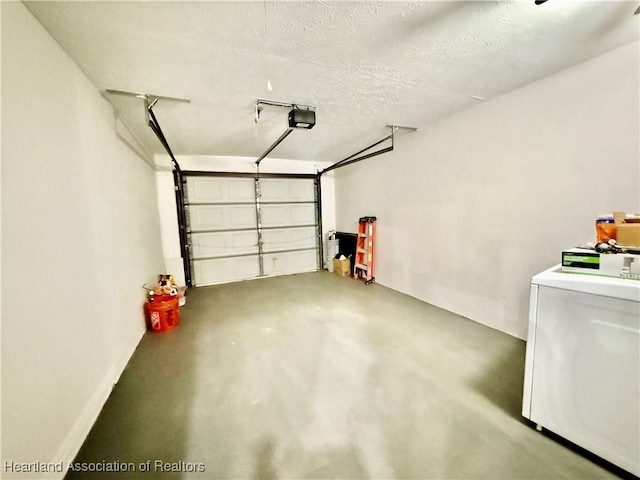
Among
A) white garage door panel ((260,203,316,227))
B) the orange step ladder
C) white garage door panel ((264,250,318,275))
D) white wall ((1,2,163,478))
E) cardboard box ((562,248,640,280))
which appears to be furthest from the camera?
white garage door panel ((264,250,318,275))

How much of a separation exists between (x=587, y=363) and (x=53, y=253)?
9.44ft

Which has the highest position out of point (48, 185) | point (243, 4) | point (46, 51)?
point (243, 4)

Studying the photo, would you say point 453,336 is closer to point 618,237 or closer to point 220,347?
point 618,237

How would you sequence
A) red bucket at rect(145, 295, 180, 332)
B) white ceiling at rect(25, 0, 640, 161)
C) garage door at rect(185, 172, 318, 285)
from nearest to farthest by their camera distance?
white ceiling at rect(25, 0, 640, 161) → red bucket at rect(145, 295, 180, 332) → garage door at rect(185, 172, 318, 285)

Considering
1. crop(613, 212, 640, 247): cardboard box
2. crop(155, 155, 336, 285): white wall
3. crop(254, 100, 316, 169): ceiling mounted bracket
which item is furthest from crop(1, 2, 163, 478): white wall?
crop(613, 212, 640, 247): cardboard box

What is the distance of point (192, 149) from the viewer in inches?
165

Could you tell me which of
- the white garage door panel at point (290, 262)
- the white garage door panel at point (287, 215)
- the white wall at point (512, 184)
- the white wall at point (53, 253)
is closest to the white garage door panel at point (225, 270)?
the white garage door panel at point (290, 262)

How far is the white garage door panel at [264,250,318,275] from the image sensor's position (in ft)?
17.8

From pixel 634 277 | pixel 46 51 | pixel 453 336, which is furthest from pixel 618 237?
pixel 46 51

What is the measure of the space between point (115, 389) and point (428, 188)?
154 inches

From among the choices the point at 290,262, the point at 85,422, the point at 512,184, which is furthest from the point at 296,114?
the point at 290,262

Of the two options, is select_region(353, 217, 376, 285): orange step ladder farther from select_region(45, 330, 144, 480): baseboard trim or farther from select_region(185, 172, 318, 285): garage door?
select_region(45, 330, 144, 480): baseboard trim

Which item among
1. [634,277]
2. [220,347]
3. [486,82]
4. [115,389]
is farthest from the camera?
[220,347]

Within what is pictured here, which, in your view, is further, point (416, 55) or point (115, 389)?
point (115, 389)
